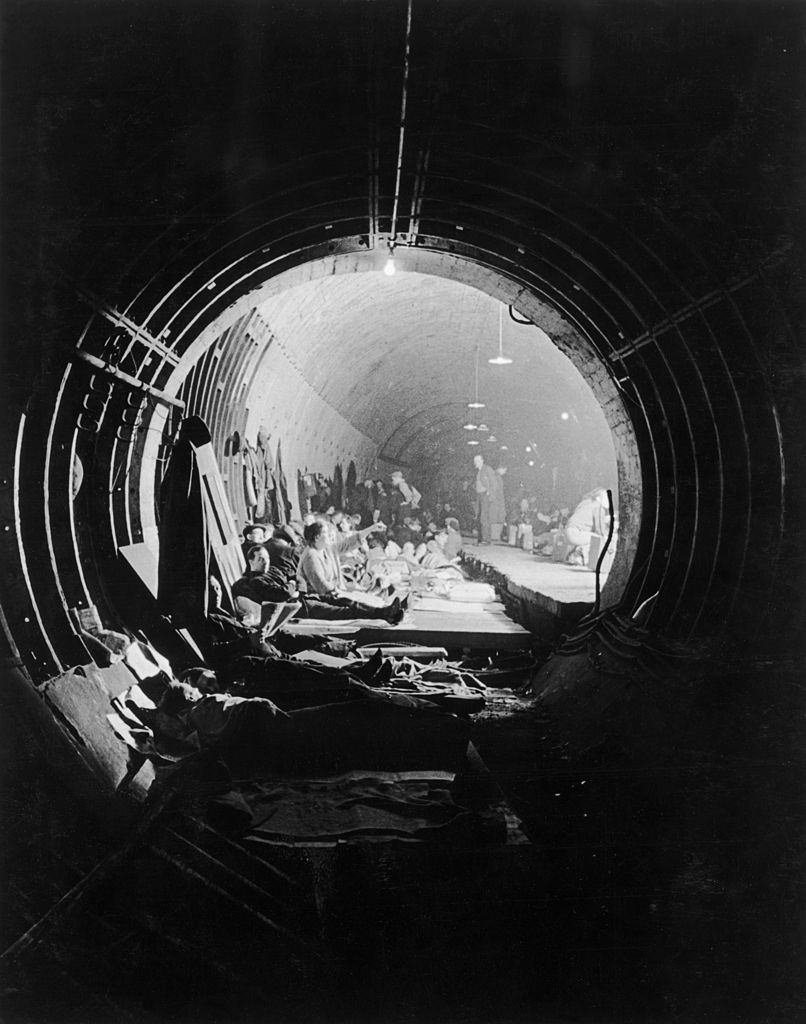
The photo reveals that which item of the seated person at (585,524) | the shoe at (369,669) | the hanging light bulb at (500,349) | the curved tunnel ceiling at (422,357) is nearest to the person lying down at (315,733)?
the shoe at (369,669)

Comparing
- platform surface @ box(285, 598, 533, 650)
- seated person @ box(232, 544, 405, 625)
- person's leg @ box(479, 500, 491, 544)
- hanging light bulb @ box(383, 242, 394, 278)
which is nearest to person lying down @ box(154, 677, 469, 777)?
platform surface @ box(285, 598, 533, 650)

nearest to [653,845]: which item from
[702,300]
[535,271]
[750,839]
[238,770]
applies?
[750,839]

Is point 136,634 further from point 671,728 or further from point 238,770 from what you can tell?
point 671,728

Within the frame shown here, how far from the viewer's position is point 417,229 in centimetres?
450

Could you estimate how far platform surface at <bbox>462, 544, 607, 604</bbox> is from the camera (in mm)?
4598

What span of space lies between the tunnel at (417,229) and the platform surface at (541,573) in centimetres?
18

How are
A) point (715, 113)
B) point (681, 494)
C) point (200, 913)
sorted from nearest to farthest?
point (715, 113) < point (200, 913) < point (681, 494)

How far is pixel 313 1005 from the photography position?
4.09 m

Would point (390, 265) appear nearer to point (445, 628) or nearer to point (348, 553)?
point (348, 553)

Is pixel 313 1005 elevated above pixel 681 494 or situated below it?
below

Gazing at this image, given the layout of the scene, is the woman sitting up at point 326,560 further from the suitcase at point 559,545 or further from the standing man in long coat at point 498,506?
the suitcase at point 559,545

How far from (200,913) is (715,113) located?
4.95 m

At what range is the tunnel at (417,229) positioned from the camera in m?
3.80

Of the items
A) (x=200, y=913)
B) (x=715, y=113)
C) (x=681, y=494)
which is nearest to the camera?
(x=715, y=113)
